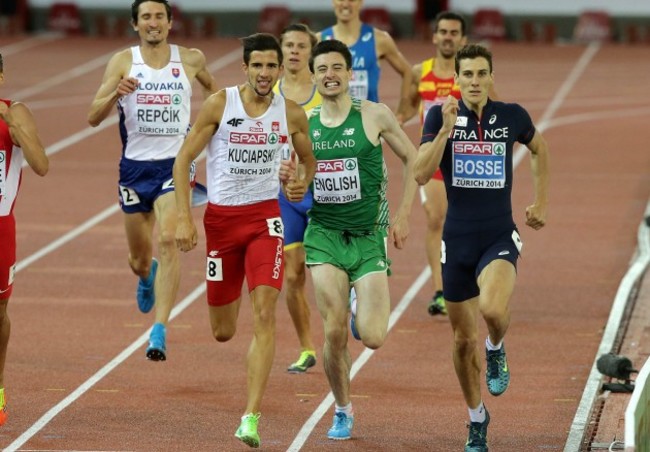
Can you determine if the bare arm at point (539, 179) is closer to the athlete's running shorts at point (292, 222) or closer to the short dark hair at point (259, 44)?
the short dark hair at point (259, 44)

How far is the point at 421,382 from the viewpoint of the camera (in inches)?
467

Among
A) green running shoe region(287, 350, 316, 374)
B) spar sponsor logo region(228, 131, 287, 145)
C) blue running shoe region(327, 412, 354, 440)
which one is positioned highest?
spar sponsor logo region(228, 131, 287, 145)

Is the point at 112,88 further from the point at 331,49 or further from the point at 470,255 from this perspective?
the point at 470,255

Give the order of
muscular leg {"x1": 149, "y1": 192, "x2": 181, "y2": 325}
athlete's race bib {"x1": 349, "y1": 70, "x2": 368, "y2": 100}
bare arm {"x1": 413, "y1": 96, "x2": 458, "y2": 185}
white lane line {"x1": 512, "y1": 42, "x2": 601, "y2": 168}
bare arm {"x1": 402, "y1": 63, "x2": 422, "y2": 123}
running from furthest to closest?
white lane line {"x1": 512, "y1": 42, "x2": 601, "y2": 168}
athlete's race bib {"x1": 349, "y1": 70, "x2": 368, "y2": 100}
bare arm {"x1": 402, "y1": 63, "x2": 422, "y2": 123}
muscular leg {"x1": 149, "y1": 192, "x2": 181, "y2": 325}
bare arm {"x1": 413, "y1": 96, "x2": 458, "y2": 185}

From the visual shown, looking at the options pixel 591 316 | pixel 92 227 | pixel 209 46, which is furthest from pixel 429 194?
pixel 209 46

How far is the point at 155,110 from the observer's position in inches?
469

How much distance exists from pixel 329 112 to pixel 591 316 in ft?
15.3

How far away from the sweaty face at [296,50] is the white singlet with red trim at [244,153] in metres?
1.87

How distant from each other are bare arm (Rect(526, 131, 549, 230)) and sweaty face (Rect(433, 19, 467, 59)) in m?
4.00

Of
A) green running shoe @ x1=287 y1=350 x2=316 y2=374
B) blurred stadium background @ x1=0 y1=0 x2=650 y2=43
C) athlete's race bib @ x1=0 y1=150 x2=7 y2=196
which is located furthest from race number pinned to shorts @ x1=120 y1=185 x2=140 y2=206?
blurred stadium background @ x1=0 y1=0 x2=650 y2=43

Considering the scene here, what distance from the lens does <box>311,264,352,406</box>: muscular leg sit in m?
9.91

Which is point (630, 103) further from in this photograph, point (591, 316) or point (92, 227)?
point (591, 316)

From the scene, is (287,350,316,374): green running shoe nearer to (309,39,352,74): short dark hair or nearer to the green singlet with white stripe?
the green singlet with white stripe

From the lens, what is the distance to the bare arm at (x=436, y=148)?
9.51 metres
